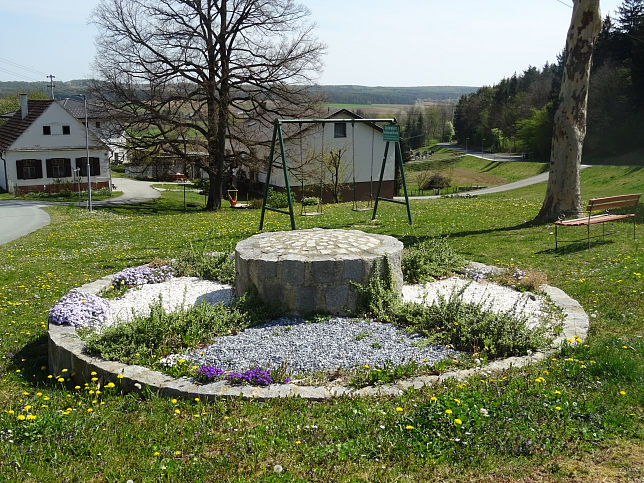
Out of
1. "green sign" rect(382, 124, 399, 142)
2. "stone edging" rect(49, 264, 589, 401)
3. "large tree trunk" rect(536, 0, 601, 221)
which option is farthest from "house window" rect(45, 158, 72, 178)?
"stone edging" rect(49, 264, 589, 401)

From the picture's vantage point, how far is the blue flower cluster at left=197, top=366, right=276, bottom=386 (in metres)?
5.88

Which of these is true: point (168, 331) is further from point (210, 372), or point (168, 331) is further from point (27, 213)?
point (27, 213)

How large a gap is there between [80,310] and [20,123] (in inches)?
1719

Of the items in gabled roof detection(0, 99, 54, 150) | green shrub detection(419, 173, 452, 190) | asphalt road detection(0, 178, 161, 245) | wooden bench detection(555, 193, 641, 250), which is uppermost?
gabled roof detection(0, 99, 54, 150)

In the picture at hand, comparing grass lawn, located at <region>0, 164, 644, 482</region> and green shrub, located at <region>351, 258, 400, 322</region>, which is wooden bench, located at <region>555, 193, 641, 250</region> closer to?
grass lawn, located at <region>0, 164, 644, 482</region>

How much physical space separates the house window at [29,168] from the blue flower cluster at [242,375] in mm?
41659

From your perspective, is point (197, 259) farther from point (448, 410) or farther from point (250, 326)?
point (448, 410)

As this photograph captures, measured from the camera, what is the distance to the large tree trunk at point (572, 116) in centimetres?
1444

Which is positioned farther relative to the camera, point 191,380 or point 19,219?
point 19,219

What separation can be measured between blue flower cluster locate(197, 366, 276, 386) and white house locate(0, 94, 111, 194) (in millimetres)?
39312

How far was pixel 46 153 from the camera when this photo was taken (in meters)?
43.5

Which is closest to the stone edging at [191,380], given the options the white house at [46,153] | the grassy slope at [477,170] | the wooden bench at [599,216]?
the wooden bench at [599,216]

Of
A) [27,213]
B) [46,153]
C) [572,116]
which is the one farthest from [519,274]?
[46,153]

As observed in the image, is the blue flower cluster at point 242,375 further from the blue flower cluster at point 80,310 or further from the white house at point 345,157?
the white house at point 345,157
